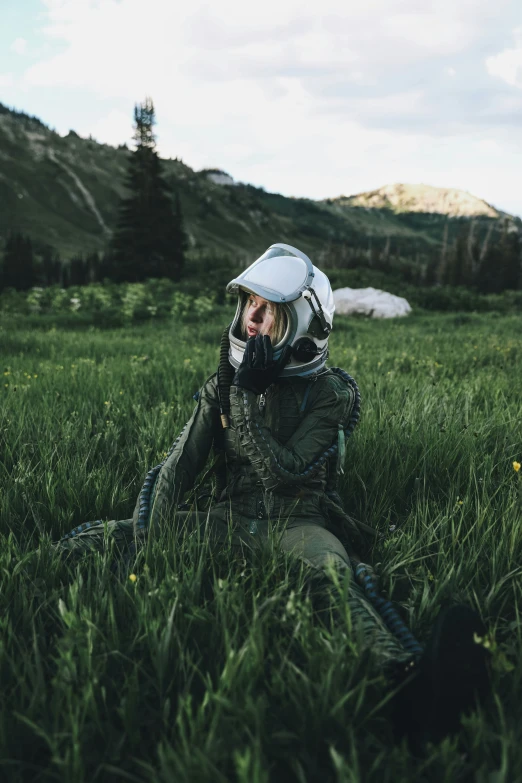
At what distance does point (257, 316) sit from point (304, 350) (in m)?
0.31

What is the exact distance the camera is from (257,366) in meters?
2.37

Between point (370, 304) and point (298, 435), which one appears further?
point (370, 304)

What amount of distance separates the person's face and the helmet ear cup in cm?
17

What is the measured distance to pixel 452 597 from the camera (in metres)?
2.03

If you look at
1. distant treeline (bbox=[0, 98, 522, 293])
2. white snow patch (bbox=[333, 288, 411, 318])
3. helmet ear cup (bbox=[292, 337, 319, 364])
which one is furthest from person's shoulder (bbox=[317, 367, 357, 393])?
distant treeline (bbox=[0, 98, 522, 293])

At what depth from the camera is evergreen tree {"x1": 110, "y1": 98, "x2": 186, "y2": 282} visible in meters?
37.4

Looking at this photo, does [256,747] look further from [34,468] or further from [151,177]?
[151,177]

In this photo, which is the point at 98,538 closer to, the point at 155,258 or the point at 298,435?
the point at 298,435

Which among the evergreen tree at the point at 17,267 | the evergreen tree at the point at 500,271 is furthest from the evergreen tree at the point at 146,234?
the evergreen tree at the point at 500,271

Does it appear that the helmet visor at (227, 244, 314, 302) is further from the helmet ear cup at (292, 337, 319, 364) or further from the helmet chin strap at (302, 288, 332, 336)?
the helmet ear cup at (292, 337, 319, 364)

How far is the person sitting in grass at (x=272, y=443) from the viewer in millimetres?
2350

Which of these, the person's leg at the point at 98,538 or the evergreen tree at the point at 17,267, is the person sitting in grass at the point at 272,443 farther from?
the evergreen tree at the point at 17,267

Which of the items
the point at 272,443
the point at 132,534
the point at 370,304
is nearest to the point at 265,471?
the point at 272,443

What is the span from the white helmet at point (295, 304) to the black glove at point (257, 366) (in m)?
0.09
